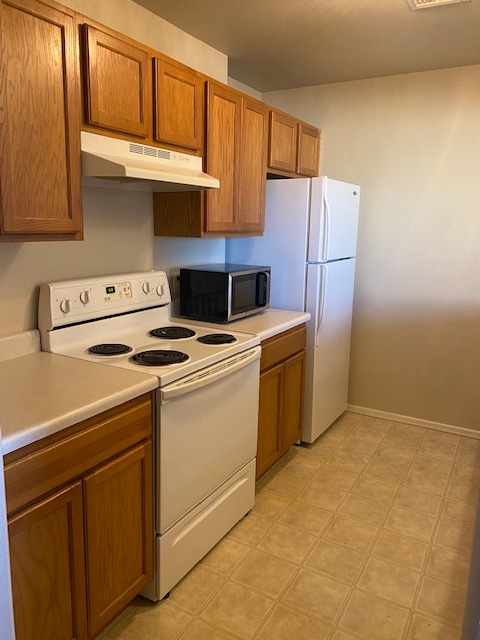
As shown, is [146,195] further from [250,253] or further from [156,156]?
[250,253]

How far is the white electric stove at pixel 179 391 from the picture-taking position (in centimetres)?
189

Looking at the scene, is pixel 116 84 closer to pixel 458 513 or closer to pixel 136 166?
pixel 136 166

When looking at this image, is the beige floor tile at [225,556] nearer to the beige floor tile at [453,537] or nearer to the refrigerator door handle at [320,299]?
the beige floor tile at [453,537]

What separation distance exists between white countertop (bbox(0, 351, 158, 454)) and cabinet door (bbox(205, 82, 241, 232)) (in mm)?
1045

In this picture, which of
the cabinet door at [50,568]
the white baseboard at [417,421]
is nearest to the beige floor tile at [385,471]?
the white baseboard at [417,421]

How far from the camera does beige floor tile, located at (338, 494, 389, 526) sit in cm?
254

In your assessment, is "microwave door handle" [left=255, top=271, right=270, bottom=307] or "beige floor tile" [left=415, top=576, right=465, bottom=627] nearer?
"beige floor tile" [left=415, top=576, right=465, bottom=627]

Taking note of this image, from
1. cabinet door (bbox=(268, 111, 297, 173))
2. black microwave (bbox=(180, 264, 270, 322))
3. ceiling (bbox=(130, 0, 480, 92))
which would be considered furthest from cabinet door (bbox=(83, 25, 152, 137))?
cabinet door (bbox=(268, 111, 297, 173))

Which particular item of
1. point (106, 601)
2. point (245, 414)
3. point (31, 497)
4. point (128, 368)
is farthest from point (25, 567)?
point (245, 414)

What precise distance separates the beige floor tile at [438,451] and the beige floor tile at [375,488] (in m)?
0.52

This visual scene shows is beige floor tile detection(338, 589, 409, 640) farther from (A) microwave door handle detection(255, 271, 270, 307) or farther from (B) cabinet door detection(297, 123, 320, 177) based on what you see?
A: (B) cabinet door detection(297, 123, 320, 177)

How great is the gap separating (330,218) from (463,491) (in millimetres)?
1750

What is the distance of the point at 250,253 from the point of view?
3.26m

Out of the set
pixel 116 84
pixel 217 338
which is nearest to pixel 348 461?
pixel 217 338
